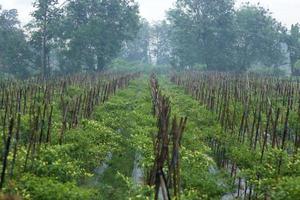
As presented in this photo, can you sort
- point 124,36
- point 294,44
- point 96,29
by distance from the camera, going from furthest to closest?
point 294,44, point 124,36, point 96,29

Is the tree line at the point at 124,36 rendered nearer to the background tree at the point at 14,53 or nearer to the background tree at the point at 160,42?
the background tree at the point at 14,53

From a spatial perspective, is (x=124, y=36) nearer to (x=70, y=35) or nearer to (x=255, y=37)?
(x=70, y=35)

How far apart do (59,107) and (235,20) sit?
58237 millimetres

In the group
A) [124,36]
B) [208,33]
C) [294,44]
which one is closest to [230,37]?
[208,33]

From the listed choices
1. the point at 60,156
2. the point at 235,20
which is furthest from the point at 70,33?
the point at 60,156

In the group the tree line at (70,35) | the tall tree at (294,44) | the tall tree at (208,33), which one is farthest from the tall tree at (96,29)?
the tall tree at (294,44)

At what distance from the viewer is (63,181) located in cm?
1085

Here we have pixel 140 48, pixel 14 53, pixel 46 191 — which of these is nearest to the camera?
pixel 46 191

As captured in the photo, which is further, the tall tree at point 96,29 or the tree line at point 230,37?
the tree line at point 230,37

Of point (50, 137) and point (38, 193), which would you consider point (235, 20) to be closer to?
→ point (50, 137)

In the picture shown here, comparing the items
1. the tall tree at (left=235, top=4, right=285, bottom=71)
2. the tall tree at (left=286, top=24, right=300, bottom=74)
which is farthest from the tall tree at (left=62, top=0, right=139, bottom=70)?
the tall tree at (left=286, top=24, right=300, bottom=74)

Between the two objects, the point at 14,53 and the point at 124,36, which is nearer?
the point at 14,53

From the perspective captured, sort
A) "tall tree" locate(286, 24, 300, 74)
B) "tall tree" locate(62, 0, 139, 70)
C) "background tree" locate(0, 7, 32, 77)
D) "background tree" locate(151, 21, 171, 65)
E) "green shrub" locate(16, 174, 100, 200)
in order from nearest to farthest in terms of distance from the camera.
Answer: "green shrub" locate(16, 174, 100, 200), "background tree" locate(0, 7, 32, 77), "tall tree" locate(62, 0, 139, 70), "tall tree" locate(286, 24, 300, 74), "background tree" locate(151, 21, 171, 65)

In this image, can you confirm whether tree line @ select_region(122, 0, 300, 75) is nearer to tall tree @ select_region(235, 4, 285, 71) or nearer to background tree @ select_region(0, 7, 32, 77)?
tall tree @ select_region(235, 4, 285, 71)
